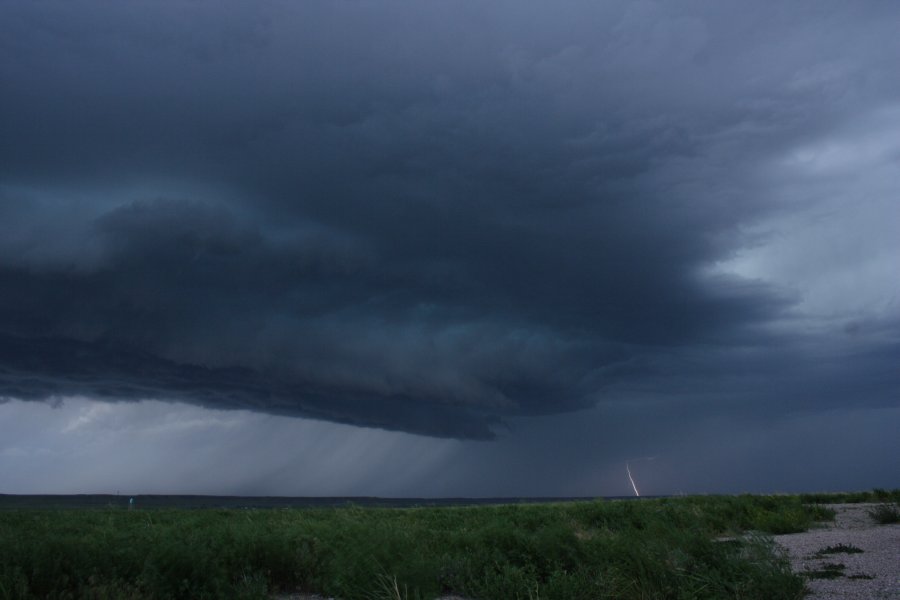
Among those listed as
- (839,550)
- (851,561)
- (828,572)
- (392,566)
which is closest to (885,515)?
(839,550)

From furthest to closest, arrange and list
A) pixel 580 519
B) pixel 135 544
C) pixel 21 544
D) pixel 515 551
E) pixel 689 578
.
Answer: pixel 580 519
pixel 515 551
pixel 135 544
pixel 689 578
pixel 21 544

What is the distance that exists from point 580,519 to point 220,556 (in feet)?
62.7

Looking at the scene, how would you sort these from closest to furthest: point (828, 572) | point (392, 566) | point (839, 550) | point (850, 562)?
1. point (392, 566)
2. point (828, 572)
3. point (850, 562)
4. point (839, 550)

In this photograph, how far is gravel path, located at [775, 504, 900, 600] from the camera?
40.3 ft

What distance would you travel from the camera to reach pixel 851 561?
1583cm

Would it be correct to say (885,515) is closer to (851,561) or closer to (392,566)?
(851,561)

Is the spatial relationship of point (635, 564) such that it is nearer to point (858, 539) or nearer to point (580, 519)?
point (858, 539)

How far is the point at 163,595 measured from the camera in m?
11.4

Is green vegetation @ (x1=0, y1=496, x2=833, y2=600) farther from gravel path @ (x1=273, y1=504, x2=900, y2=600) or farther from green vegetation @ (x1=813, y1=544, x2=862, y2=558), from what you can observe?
green vegetation @ (x1=813, y1=544, x2=862, y2=558)

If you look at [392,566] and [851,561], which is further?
[851,561]

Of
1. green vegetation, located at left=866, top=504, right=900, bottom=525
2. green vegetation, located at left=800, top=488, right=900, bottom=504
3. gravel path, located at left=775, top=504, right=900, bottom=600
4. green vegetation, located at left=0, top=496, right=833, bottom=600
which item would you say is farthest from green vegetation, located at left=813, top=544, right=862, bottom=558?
green vegetation, located at left=800, top=488, right=900, bottom=504

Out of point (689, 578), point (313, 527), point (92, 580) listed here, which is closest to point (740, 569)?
point (689, 578)

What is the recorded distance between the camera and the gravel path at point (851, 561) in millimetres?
12281

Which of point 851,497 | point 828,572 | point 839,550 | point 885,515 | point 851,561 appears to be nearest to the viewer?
point 828,572
